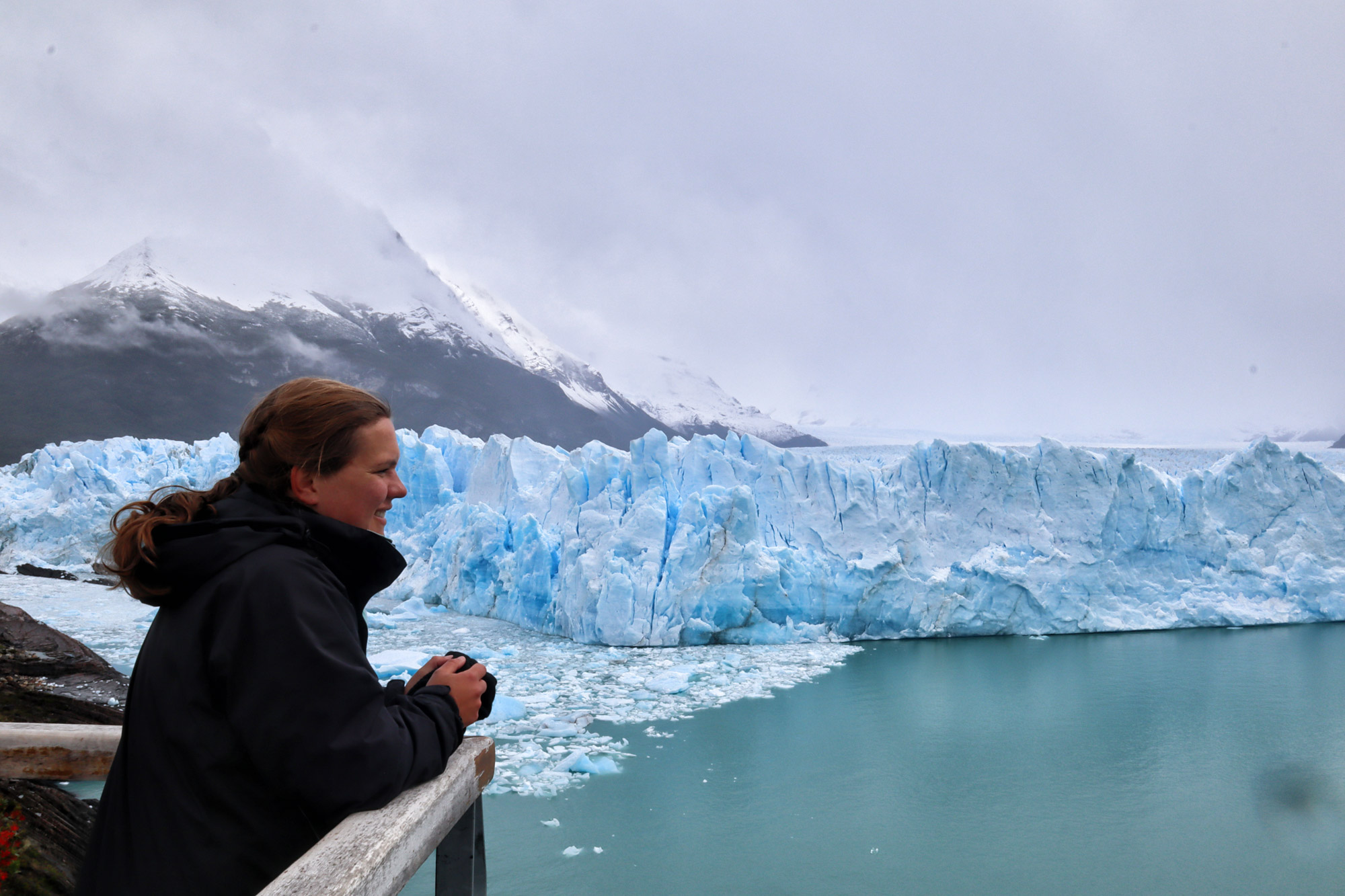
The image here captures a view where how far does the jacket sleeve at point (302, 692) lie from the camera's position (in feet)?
2.10

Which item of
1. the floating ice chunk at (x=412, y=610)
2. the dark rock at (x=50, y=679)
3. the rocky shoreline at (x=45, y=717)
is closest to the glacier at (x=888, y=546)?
the floating ice chunk at (x=412, y=610)

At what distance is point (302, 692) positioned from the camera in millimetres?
641

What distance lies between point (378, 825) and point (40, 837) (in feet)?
7.14

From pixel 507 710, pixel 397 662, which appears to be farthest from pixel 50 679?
pixel 507 710

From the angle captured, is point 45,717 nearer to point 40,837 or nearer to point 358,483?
point 40,837

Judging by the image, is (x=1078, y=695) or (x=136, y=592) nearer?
(x=136, y=592)

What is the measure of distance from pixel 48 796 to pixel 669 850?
2.81 meters

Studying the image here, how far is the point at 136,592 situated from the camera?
69cm

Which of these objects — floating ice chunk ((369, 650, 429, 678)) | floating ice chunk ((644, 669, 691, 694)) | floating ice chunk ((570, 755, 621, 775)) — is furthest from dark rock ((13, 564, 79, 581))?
floating ice chunk ((570, 755, 621, 775))

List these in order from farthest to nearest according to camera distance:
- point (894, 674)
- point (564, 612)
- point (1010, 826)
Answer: point (564, 612) → point (894, 674) → point (1010, 826)

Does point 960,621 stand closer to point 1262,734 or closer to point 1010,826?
point 1262,734

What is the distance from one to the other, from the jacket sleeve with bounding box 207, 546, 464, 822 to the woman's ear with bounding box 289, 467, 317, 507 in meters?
0.16

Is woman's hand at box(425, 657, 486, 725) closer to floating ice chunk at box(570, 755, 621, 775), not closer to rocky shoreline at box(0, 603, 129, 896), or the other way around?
rocky shoreline at box(0, 603, 129, 896)

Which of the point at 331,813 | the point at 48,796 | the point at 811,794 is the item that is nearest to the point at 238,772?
the point at 331,813
